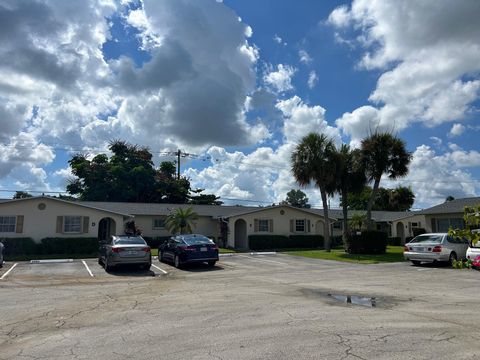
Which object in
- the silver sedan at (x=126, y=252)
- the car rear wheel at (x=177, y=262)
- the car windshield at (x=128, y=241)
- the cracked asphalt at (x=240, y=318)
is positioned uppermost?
the car windshield at (x=128, y=241)

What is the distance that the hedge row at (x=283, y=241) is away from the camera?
32969mm

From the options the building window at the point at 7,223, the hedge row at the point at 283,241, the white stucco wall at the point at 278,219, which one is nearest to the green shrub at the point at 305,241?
the hedge row at the point at 283,241

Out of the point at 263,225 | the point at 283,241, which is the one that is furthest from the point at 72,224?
the point at 283,241

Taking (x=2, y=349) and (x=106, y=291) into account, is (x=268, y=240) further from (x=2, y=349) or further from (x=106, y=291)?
(x=2, y=349)

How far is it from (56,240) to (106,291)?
51.5 feet

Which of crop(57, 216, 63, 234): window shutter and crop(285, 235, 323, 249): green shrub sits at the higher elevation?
crop(57, 216, 63, 234): window shutter

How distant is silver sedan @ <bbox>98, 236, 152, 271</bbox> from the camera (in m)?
17.7

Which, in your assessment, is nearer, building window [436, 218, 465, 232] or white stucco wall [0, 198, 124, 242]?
white stucco wall [0, 198, 124, 242]

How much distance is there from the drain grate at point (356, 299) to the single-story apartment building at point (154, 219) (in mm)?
20911

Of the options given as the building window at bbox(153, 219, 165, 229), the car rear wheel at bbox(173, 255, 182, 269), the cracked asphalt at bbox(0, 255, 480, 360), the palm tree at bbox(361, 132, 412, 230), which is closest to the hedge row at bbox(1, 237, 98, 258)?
the building window at bbox(153, 219, 165, 229)

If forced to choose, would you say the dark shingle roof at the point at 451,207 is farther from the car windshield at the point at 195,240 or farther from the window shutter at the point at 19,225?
the window shutter at the point at 19,225

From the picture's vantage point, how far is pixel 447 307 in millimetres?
9148

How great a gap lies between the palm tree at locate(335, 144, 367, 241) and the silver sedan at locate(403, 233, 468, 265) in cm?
927

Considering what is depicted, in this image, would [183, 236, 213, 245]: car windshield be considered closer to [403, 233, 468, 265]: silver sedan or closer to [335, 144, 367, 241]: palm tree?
[403, 233, 468, 265]: silver sedan
